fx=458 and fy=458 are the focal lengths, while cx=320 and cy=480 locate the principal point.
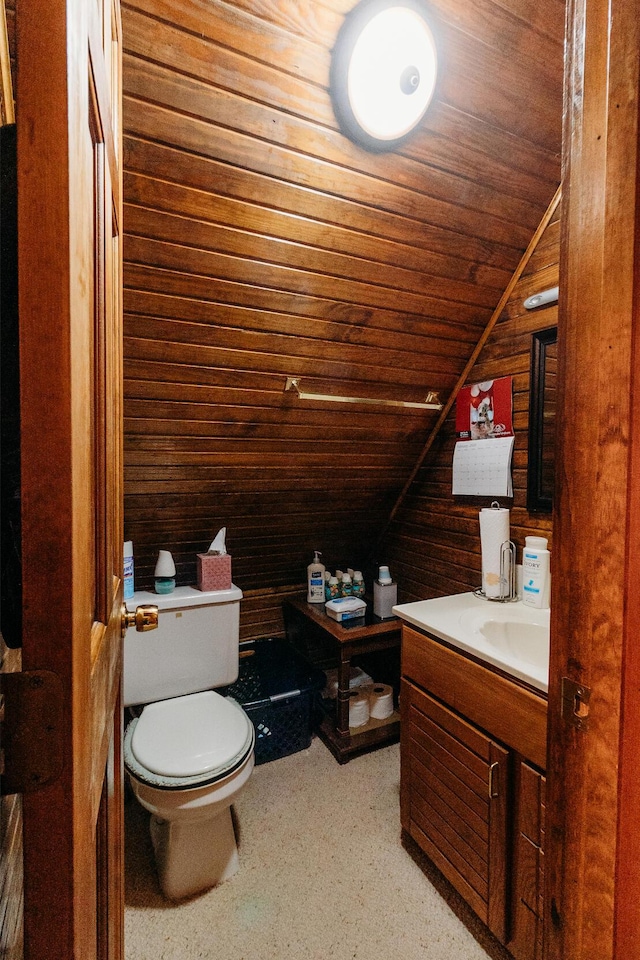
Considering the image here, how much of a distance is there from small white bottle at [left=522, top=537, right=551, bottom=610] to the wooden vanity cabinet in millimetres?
423

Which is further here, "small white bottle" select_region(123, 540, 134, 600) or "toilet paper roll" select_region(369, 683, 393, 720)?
"toilet paper roll" select_region(369, 683, 393, 720)

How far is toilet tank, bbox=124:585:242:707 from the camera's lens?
179 centimetres

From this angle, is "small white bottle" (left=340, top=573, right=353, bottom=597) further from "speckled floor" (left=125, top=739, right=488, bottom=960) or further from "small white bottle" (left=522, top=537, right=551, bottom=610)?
"small white bottle" (left=522, top=537, right=551, bottom=610)

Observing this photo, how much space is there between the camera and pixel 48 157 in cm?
31

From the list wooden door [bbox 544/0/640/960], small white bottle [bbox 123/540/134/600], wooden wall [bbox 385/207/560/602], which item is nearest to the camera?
wooden door [bbox 544/0/640/960]

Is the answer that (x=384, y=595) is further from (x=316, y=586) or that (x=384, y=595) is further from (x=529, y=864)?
(x=529, y=864)

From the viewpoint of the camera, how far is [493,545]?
1688mm

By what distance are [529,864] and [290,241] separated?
1.78m

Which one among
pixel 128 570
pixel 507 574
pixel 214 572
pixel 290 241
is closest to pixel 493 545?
pixel 507 574

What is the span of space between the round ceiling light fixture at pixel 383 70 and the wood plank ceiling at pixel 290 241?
0.12 ft

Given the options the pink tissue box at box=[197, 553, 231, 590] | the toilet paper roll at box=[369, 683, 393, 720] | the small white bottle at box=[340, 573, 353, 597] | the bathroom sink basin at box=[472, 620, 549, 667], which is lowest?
the toilet paper roll at box=[369, 683, 393, 720]

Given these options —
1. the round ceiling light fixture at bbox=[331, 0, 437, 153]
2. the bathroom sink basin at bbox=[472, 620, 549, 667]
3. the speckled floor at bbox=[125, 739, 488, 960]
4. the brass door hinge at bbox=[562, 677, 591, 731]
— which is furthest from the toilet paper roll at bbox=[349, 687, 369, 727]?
the round ceiling light fixture at bbox=[331, 0, 437, 153]

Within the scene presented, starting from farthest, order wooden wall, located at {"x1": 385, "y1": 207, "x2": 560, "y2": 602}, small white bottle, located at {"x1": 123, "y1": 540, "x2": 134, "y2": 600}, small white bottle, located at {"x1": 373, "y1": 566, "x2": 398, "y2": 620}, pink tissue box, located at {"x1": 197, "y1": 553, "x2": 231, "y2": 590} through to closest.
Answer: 1. small white bottle, located at {"x1": 373, "y1": 566, "x2": 398, "y2": 620}
2. pink tissue box, located at {"x1": 197, "y1": 553, "x2": 231, "y2": 590}
3. small white bottle, located at {"x1": 123, "y1": 540, "x2": 134, "y2": 600}
4. wooden wall, located at {"x1": 385, "y1": 207, "x2": 560, "y2": 602}

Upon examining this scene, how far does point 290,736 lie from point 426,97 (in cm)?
235
